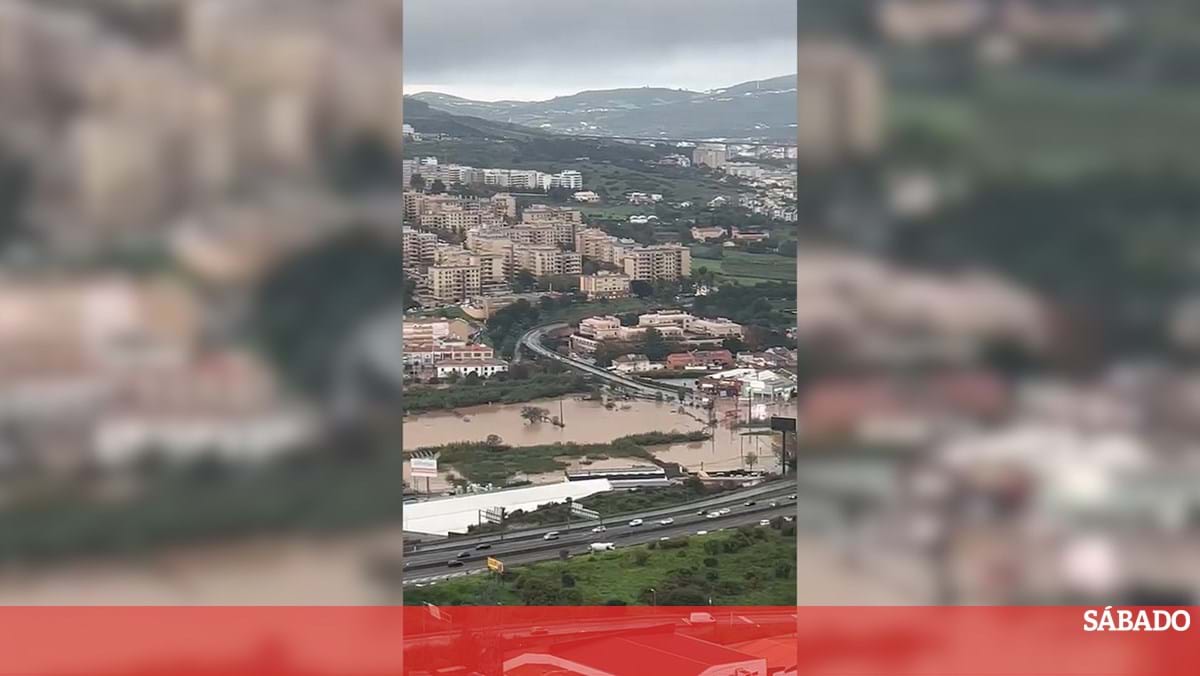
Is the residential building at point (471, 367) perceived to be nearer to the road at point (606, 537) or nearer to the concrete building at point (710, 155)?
the road at point (606, 537)

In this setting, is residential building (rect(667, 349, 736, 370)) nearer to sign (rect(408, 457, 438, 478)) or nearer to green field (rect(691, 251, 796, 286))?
green field (rect(691, 251, 796, 286))

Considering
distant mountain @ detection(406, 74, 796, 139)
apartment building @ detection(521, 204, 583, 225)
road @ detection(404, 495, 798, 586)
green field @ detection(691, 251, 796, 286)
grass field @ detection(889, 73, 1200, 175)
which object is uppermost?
distant mountain @ detection(406, 74, 796, 139)

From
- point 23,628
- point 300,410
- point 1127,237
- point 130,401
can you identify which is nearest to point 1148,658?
point 1127,237

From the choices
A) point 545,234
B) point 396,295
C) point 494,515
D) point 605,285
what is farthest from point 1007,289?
point 494,515

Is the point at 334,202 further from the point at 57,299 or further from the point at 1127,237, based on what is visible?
the point at 1127,237

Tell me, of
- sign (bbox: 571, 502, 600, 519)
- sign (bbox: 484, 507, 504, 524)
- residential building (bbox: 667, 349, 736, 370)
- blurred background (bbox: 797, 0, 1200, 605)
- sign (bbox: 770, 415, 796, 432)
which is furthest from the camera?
sign (bbox: 484, 507, 504, 524)

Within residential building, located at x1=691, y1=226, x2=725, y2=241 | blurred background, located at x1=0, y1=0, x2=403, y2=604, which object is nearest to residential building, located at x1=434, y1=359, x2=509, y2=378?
residential building, located at x1=691, y1=226, x2=725, y2=241

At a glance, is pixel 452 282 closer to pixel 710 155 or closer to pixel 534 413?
pixel 534 413
